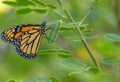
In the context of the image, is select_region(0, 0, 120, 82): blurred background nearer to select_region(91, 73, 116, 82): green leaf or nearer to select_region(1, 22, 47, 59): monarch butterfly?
select_region(1, 22, 47, 59): monarch butterfly

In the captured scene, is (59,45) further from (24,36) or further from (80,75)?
(80,75)

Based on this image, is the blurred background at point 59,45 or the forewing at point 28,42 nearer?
the forewing at point 28,42

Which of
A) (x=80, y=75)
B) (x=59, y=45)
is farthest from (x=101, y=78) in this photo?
(x=59, y=45)

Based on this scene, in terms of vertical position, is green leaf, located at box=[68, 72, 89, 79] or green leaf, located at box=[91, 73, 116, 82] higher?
green leaf, located at box=[68, 72, 89, 79]

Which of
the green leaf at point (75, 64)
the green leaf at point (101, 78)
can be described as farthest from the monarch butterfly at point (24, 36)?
the green leaf at point (101, 78)

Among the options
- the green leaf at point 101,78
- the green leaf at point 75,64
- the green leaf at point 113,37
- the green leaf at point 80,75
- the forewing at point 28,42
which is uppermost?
the forewing at point 28,42

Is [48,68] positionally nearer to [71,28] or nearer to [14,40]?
[14,40]

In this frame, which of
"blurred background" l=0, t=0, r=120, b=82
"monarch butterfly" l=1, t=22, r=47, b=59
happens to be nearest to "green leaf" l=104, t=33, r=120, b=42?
"monarch butterfly" l=1, t=22, r=47, b=59

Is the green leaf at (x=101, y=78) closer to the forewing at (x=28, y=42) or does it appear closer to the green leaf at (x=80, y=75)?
the green leaf at (x=80, y=75)

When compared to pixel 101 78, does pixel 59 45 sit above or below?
above
